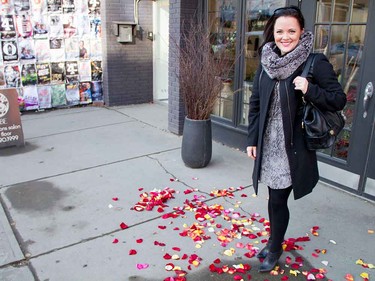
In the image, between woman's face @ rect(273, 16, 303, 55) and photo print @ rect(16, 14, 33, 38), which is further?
photo print @ rect(16, 14, 33, 38)

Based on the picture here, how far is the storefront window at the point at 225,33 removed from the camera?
4.98 metres

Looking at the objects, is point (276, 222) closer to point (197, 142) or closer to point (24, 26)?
point (197, 142)

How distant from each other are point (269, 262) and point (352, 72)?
213 cm

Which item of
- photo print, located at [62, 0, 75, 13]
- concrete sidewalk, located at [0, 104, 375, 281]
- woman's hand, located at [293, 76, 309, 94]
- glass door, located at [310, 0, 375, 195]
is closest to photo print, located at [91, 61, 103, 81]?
photo print, located at [62, 0, 75, 13]

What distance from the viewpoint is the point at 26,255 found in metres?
2.72

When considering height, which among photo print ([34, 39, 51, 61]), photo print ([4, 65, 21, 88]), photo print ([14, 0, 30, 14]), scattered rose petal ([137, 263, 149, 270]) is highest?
photo print ([14, 0, 30, 14])

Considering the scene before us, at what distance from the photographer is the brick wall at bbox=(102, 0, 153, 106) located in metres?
7.33

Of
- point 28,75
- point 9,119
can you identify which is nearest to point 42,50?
point 28,75

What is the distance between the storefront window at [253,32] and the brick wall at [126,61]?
349cm

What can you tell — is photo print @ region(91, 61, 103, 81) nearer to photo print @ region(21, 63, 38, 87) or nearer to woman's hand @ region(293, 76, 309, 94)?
photo print @ region(21, 63, 38, 87)

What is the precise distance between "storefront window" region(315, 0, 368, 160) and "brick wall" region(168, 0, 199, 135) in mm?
2099

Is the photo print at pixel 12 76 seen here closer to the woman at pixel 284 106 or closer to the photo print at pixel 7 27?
the photo print at pixel 7 27

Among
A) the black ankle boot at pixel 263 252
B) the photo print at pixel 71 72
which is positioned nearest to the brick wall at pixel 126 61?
the photo print at pixel 71 72

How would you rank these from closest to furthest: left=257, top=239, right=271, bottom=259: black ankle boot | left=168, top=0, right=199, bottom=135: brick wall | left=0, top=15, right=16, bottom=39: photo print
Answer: left=257, top=239, right=271, bottom=259: black ankle boot → left=168, top=0, right=199, bottom=135: brick wall → left=0, top=15, right=16, bottom=39: photo print
